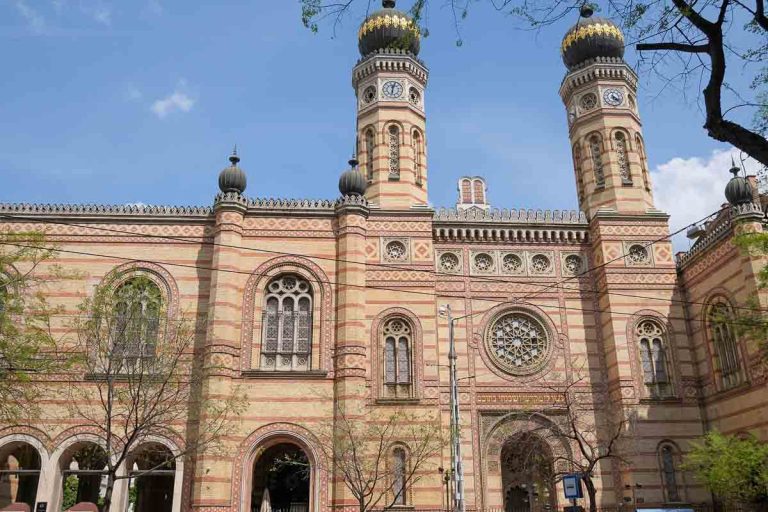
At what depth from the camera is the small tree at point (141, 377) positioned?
16.8m

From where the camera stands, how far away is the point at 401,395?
21328mm

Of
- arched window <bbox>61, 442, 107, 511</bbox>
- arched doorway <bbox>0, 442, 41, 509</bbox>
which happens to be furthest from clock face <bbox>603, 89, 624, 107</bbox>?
arched doorway <bbox>0, 442, 41, 509</bbox>

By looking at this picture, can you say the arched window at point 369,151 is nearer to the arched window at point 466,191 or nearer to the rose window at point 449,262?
the rose window at point 449,262

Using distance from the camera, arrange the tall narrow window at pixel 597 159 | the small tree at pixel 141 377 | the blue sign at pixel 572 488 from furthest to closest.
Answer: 1. the tall narrow window at pixel 597 159
2. the small tree at pixel 141 377
3. the blue sign at pixel 572 488

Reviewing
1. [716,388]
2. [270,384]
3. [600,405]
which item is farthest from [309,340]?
[716,388]

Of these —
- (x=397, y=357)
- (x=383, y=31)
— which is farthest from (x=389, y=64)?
(x=397, y=357)

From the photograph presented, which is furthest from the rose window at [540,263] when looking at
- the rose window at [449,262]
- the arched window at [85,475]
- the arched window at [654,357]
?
the arched window at [85,475]

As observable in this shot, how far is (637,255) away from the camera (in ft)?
77.1

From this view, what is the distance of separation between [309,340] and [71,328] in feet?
23.6

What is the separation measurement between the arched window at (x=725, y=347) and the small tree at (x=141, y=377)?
48.9 feet

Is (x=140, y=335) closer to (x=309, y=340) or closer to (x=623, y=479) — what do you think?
(x=309, y=340)

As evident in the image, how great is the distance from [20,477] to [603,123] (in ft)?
76.6

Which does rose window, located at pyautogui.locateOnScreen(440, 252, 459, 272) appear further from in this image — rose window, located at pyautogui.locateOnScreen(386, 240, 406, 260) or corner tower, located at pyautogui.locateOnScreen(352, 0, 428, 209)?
corner tower, located at pyautogui.locateOnScreen(352, 0, 428, 209)

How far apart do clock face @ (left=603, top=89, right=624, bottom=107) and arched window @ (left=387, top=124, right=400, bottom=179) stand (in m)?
8.10
